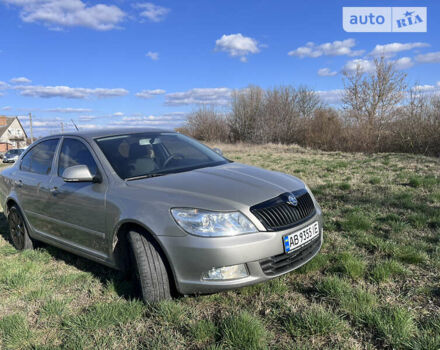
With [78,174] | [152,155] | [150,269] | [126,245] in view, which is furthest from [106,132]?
[150,269]

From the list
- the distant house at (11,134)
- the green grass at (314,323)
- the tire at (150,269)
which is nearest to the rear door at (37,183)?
the tire at (150,269)

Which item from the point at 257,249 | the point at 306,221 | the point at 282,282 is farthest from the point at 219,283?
the point at 306,221

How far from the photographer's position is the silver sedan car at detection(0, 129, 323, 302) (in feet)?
8.34

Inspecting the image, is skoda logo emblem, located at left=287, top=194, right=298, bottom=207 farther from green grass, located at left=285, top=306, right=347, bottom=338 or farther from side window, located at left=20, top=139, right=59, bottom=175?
side window, located at left=20, top=139, right=59, bottom=175

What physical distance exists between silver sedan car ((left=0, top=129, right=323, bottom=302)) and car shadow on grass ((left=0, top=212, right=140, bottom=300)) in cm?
26

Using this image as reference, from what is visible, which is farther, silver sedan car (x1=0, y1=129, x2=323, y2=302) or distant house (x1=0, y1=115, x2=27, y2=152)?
distant house (x1=0, y1=115, x2=27, y2=152)

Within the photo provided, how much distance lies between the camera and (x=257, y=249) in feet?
8.30

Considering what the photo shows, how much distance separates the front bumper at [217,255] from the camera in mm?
2477

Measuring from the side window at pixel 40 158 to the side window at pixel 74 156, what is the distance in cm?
26

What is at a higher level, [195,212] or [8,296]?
[195,212]

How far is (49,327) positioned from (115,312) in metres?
0.52

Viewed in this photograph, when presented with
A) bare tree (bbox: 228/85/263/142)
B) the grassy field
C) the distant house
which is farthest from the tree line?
the distant house

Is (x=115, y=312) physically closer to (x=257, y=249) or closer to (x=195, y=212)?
(x=195, y=212)

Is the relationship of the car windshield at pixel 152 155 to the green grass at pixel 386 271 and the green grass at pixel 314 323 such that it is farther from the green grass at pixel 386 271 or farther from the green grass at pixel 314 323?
the green grass at pixel 386 271
